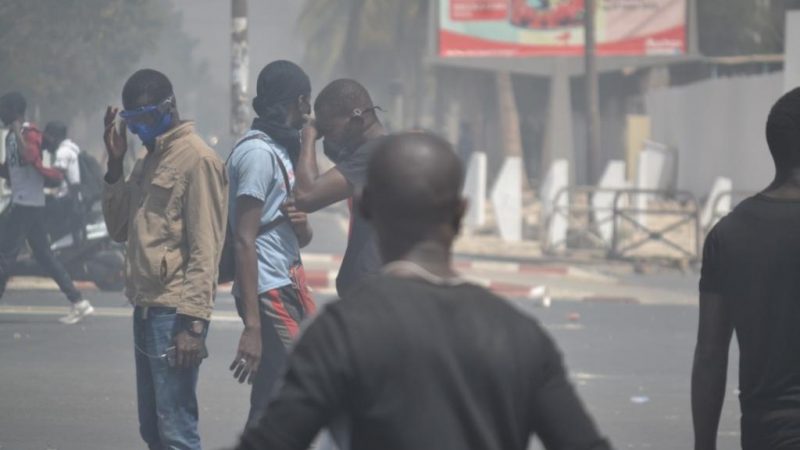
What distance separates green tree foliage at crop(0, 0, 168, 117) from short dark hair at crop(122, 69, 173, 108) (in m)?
16.3

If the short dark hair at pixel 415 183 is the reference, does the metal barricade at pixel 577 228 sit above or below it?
below

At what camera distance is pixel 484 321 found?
2727 mm

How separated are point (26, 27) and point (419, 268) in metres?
21.0

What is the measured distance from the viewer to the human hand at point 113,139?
5.54 m

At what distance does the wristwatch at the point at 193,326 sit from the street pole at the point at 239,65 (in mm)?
11189

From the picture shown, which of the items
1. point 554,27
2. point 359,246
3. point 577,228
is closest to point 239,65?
point 577,228

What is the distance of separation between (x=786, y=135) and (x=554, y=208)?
51.6 feet

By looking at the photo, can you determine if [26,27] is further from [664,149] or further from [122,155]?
[122,155]

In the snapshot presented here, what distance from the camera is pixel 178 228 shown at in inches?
218

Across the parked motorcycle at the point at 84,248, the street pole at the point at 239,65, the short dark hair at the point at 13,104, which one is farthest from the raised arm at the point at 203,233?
the street pole at the point at 239,65

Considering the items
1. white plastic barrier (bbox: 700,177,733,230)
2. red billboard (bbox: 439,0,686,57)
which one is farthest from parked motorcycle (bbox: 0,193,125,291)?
red billboard (bbox: 439,0,686,57)

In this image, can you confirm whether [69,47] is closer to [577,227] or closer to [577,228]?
[577,227]

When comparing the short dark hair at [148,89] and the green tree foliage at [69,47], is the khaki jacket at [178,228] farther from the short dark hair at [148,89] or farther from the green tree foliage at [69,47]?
the green tree foliage at [69,47]

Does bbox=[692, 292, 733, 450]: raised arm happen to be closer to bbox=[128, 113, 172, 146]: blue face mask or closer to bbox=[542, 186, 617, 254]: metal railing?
bbox=[128, 113, 172, 146]: blue face mask
